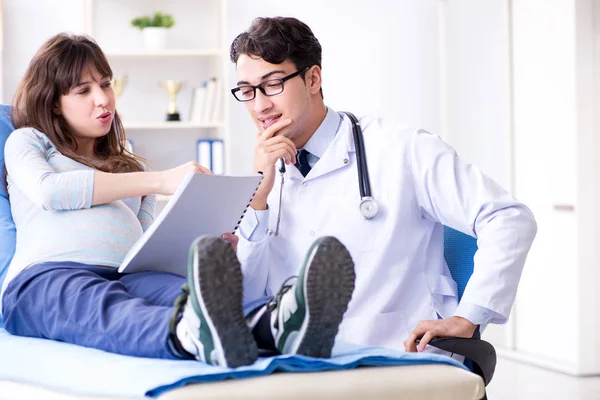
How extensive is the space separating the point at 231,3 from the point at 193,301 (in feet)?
11.6

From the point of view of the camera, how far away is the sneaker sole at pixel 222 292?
1186 mm

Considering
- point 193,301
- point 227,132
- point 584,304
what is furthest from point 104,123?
point 584,304

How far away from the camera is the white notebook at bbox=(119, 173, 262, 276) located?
160 cm

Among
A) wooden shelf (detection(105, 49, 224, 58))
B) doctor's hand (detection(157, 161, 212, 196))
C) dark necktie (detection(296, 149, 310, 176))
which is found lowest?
doctor's hand (detection(157, 161, 212, 196))

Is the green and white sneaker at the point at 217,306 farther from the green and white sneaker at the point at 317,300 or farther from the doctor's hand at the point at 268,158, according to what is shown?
the doctor's hand at the point at 268,158

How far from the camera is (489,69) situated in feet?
14.3

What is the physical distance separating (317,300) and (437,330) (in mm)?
486

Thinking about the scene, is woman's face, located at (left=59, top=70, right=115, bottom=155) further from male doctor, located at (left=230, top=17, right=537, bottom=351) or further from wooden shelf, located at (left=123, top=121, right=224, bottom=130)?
wooden shelf, located at (left=123, top=121, right=224, bottom=130)

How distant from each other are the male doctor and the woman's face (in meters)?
0.33

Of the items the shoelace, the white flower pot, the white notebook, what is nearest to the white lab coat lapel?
the white notebook

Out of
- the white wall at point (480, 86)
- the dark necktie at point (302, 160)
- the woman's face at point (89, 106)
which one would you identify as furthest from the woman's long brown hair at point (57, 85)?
the white wall at point (480, 86)

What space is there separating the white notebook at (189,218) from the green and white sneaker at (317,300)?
371 millimetres

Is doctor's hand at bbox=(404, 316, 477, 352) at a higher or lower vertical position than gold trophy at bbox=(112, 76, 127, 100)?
lower

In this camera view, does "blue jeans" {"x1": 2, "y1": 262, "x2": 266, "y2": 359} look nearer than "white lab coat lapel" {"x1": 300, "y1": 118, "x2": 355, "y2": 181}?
Yes
